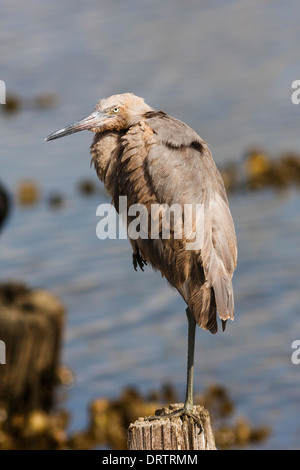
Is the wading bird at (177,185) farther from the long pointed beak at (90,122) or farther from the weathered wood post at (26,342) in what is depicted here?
the weathered wood post at (26,342)

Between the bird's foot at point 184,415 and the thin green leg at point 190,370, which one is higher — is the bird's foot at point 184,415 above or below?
below

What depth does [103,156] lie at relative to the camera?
5.14m

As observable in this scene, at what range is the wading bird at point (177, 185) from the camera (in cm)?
484

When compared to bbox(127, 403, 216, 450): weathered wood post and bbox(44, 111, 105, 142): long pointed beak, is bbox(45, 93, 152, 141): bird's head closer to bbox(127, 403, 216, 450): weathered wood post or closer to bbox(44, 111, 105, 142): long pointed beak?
bbox(44, 111, 105, 142): long pointed beak

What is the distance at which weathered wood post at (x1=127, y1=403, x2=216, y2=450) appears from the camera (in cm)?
463

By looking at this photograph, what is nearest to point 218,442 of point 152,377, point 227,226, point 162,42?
point 152,377

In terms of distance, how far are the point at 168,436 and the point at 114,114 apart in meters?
1.74

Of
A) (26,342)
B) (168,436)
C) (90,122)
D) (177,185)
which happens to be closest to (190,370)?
(168,436)

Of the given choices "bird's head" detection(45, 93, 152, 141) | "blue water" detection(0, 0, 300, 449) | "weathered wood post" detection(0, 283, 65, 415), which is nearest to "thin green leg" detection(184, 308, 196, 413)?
"bird's head" detection(45, 93, 152, 141)

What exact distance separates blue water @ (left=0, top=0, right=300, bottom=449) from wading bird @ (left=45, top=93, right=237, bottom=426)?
12.9 ft

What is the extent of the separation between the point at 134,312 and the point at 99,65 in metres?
8.62

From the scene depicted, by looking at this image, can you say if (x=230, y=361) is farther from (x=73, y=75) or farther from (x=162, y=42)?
(x=162, y=42)

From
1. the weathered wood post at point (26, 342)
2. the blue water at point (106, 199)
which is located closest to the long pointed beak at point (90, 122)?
the weathered wood post at point (26, 342)

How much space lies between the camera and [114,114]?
16.5 ft
